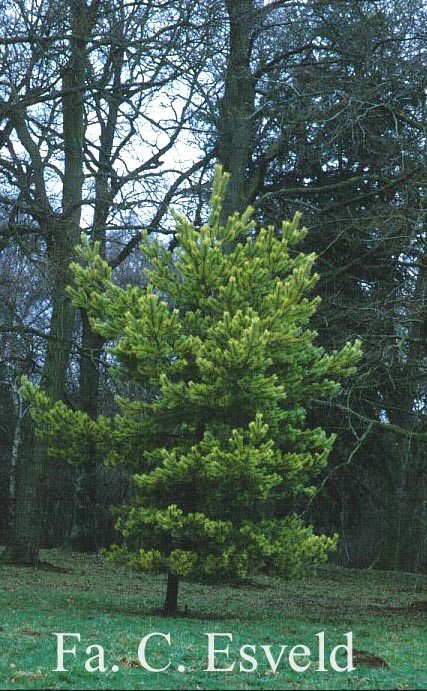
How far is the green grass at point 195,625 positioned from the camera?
7.61 metres

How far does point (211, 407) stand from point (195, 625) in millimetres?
2559

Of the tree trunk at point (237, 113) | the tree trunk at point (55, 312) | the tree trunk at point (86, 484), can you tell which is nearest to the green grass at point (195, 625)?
the tree trunk at point (55, 312)

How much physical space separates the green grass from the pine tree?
90 centimetres

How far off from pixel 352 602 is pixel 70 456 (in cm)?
649

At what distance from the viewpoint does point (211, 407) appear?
11.6 m

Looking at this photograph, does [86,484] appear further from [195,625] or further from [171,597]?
[195,625]

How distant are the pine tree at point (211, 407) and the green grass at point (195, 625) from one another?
0.90 meters

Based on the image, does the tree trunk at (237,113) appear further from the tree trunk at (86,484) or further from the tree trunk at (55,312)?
the tree trunk at (86,484)

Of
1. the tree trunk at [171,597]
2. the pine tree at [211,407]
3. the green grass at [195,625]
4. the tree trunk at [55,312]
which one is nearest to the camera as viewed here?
the green grass at [195,625]

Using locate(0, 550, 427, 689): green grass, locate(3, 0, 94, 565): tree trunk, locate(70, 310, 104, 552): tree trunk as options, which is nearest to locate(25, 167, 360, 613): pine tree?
locate(0, 550, 427, 689): green grass

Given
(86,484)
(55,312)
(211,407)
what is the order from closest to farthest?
(211,407)
(55,312)
(86,484)

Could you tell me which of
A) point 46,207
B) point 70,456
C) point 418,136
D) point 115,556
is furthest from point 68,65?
point 115,556

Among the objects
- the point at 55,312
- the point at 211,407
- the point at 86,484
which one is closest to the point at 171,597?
the point at 211,407

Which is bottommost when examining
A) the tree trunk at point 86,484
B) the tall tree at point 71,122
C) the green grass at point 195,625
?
the green grass at point 195,625
